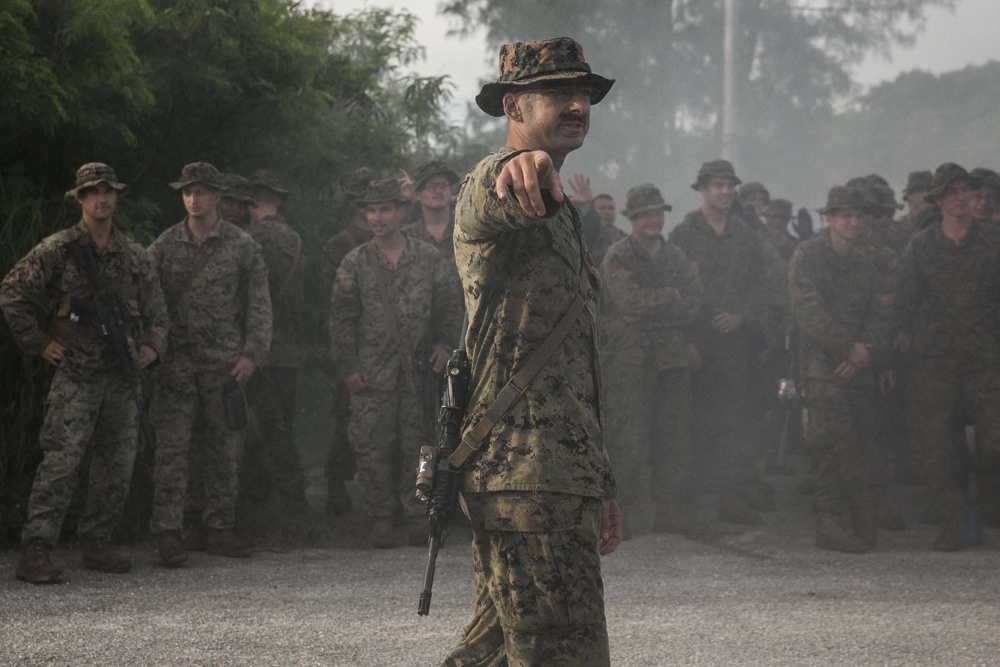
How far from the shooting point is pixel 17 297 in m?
7.75

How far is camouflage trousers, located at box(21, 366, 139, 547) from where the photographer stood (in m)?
7.68

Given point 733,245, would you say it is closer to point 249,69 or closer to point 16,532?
point 249,69

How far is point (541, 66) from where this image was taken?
387 centimetres

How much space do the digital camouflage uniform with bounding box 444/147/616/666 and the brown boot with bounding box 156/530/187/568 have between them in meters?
4.42

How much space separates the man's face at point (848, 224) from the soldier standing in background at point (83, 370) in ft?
15.9

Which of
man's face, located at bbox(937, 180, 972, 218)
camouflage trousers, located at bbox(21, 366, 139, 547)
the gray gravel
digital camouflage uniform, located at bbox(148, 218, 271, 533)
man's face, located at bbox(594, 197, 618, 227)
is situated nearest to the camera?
the gray gravel

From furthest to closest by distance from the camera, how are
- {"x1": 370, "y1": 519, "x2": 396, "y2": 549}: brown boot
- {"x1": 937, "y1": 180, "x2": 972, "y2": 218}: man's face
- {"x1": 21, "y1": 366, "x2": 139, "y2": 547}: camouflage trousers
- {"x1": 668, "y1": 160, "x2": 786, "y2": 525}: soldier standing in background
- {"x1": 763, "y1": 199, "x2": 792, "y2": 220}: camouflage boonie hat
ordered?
{"x1": 763, "y1": 199, "x2": 792, "y2": 220}: camouflage boonie hat, {"x1": 668, "y1": 160, "x2": 786, "y2": 525}: soldier standing in background, {"x1": 937, "y1": 180, "x2": 972, "y2": 218}: man's face, {"x1": 370, "y1": 519, "x2": 396, "y2": 549}: brown boot, {"x1": 21, "y1": 366, "x2": 139, "y2": 547}: camouflage trousers

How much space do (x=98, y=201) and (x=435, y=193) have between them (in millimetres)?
3050

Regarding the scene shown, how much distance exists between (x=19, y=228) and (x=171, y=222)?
1.65 meters

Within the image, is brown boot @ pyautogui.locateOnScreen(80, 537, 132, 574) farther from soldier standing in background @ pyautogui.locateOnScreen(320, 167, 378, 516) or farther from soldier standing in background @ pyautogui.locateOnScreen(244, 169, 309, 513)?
soldier standing in background @ pyautogui.locateOnScreen(320, 167, 378, 516)

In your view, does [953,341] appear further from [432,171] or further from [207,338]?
[207,338]

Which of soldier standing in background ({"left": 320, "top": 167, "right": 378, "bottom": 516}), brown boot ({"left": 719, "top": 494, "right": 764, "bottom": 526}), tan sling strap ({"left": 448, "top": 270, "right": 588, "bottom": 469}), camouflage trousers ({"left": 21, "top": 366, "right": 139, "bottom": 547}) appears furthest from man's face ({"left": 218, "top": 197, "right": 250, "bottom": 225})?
tan sling strap ({"left": 448, "top": 270, "right": 588, "bottom": 469})

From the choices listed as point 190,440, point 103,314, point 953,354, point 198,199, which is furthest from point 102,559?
point 953,354

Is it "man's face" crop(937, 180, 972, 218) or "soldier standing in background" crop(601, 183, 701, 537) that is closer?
"man's face" crop(937, 180, 972, 218)
